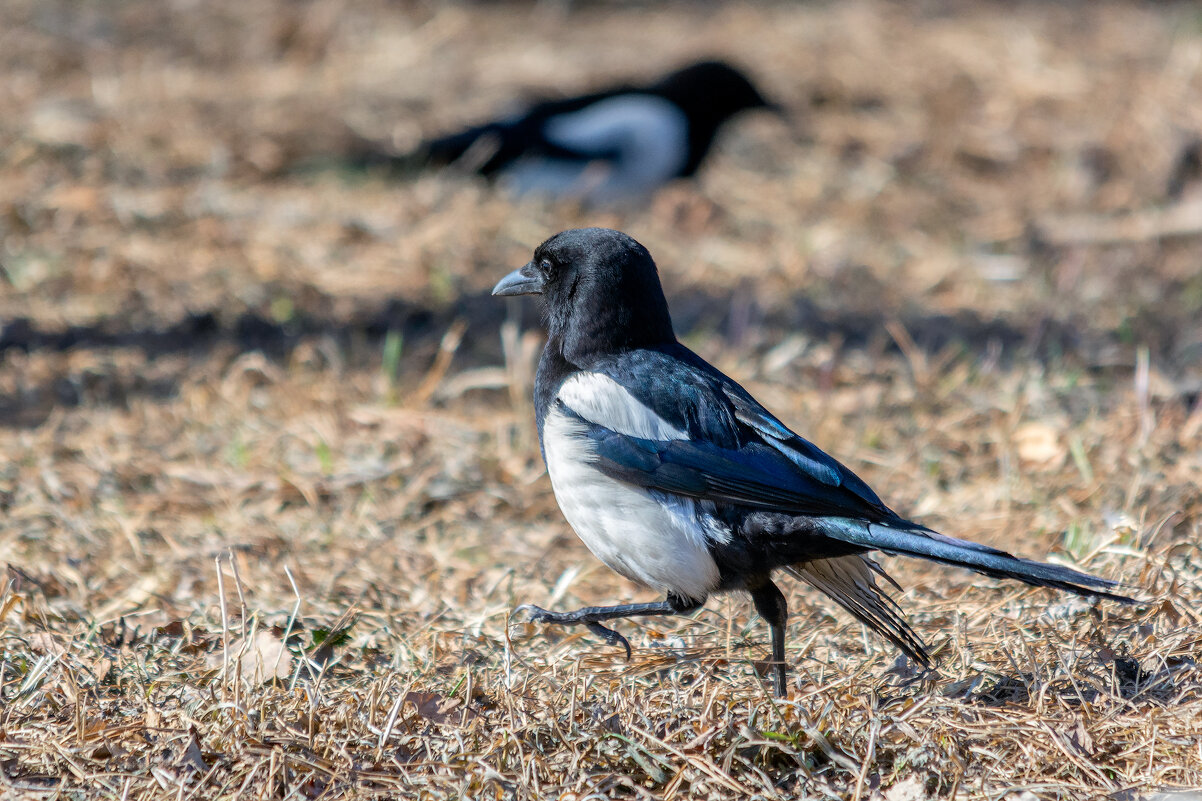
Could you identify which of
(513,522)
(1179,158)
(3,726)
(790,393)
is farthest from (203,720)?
(1179,158)

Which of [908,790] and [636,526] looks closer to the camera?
[908,790]

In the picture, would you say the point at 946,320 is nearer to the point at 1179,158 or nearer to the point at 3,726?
the point at 1179,158

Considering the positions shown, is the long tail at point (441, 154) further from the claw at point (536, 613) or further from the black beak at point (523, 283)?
the claw at point (536, 613)

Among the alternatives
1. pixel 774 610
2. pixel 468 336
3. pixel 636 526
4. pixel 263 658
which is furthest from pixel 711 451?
pixel 468 336

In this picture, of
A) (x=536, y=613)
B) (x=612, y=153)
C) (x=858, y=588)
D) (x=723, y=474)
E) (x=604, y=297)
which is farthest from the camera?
(x=612, y=153)

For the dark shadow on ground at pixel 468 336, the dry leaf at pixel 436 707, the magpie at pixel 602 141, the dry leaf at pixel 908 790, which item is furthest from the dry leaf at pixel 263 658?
the magpie at pixel 602 141

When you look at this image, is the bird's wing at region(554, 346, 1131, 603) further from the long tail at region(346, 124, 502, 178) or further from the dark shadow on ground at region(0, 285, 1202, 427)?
the long tail at region(346, 124, 502, 178)

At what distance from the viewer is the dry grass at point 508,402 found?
230 centimetres

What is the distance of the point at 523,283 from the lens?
3174 millimetres

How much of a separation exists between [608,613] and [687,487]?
1.30 ft

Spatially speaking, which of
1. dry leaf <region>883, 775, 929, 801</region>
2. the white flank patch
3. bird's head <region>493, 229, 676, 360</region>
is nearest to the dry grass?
dry leaf <region>883, 775, 929, 801</region>

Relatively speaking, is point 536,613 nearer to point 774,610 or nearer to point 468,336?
point 774,610

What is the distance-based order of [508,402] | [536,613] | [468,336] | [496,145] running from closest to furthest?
[536,613] → [508,402] → [468,336] → [496,145]

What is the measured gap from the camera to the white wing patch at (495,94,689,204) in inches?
277
